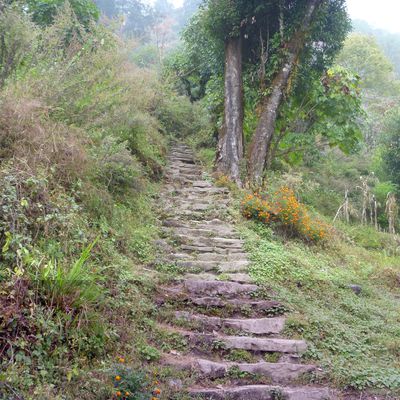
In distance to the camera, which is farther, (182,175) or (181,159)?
(181,159)

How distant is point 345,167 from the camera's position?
18453 mm

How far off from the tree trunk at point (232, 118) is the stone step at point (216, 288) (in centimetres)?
463

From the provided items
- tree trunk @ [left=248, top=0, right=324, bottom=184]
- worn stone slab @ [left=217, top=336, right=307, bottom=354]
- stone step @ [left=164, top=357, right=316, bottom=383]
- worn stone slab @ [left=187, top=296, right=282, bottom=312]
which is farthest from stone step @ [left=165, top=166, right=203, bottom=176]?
stone step @ [left=164, top=357, right=316, bottom=383]

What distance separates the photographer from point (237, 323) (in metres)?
4.67

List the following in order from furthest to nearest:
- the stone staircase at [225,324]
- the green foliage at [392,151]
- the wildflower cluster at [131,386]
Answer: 1. the green foliage at [392,151]
2. the stone staircase at [225,324]
3. the wildflower cluster at [131,386]

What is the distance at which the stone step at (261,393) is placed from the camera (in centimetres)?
351

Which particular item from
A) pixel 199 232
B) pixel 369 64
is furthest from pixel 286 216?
pixel 369 64

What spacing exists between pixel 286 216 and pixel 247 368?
4.22m

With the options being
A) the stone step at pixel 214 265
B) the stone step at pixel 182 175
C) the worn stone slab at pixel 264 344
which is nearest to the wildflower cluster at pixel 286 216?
the stone step at pixel 214 265

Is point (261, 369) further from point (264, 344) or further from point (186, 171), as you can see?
point (186, 171)

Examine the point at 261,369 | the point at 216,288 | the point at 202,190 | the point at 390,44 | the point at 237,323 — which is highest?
the point at 390,44

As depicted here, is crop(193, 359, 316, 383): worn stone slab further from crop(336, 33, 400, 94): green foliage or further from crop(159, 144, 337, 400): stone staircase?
crop(336, 33, 400, 94): green foliage

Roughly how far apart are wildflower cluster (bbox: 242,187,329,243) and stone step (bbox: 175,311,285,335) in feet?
10.7

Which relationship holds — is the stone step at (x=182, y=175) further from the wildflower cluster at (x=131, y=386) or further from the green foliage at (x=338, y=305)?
the wildflower cluster at (x=131, y=386)
